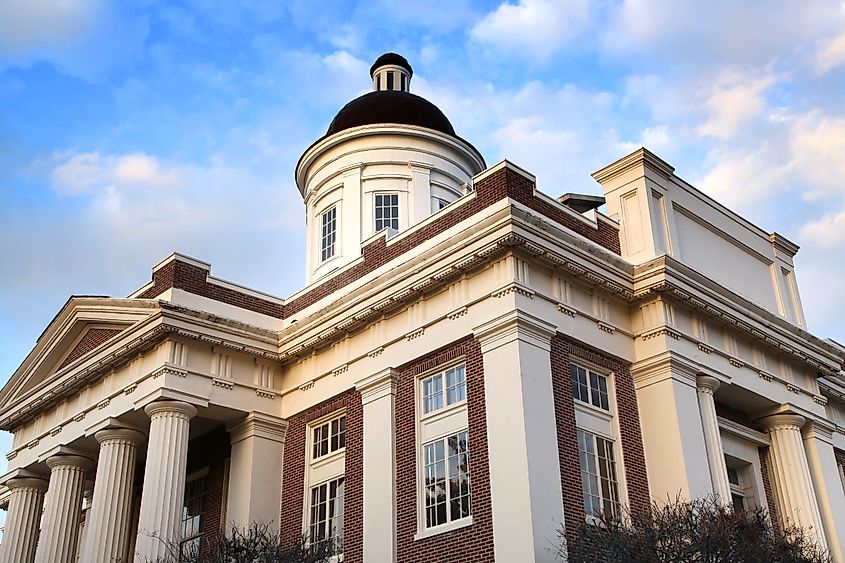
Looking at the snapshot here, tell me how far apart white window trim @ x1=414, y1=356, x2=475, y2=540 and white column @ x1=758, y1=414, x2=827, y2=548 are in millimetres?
8147

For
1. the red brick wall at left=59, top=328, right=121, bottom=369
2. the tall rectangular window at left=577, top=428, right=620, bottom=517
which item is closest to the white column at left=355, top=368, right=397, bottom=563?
the tall rectangular window at left=577, top=428, right=620, bottom=517

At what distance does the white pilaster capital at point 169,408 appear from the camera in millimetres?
21078

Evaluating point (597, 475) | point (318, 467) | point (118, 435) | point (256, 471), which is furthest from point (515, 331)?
point (118, 435)

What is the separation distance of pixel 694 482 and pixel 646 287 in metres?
3.97

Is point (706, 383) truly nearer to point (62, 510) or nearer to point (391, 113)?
point (62, 510)

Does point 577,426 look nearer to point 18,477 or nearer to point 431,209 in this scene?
point 431,209

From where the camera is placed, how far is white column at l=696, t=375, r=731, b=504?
19078mm

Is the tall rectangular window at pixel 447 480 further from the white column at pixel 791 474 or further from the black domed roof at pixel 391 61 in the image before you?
the black domed roof at pixel 391 61

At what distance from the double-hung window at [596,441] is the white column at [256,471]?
7.53 metres

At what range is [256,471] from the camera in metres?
21.8

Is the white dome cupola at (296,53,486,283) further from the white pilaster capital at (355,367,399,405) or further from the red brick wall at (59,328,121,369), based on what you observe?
the white pilaster capital at (355,367,399,405)

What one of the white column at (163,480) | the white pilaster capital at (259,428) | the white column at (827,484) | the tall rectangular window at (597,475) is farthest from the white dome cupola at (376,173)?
the tall rectangular window at (597,475)

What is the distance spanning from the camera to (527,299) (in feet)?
59.2

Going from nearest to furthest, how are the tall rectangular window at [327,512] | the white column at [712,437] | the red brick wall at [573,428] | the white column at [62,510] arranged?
1. the red brick wall at [573,428]
2. the white column at [712,437]
3. the tall rectangular window at [327,512]
4. the white column at [62,510]
